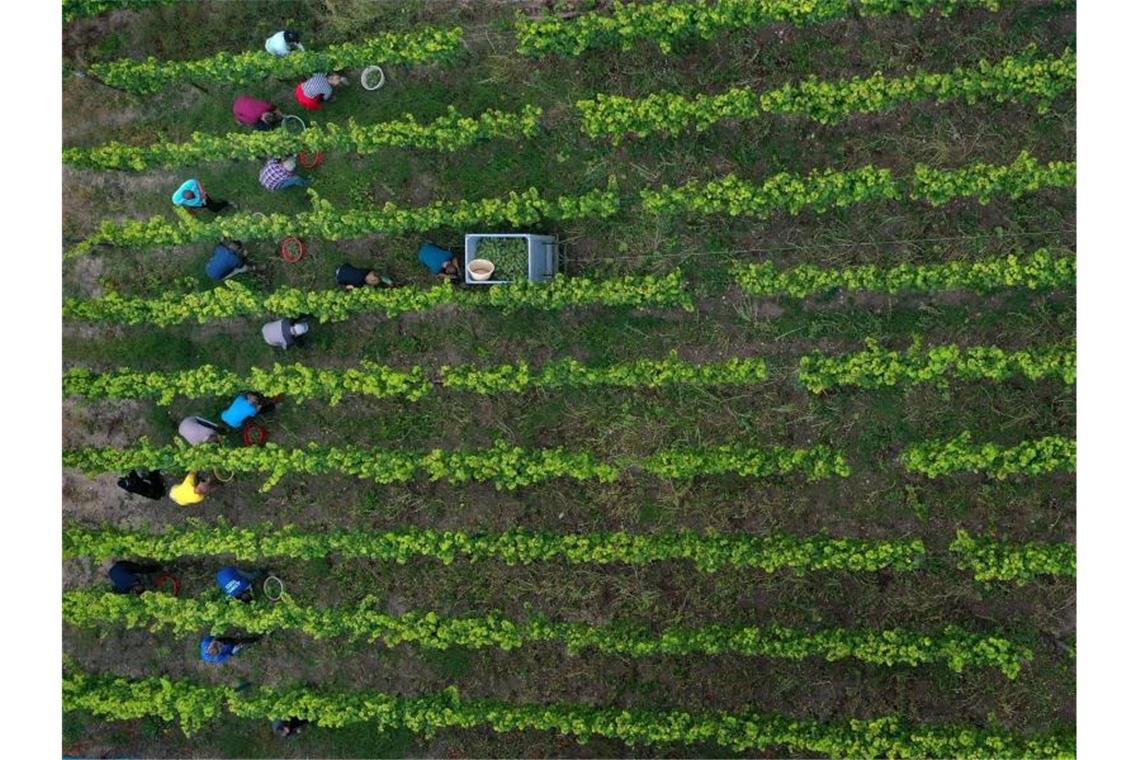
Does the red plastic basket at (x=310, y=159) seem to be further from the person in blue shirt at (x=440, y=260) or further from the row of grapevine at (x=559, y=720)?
the row of grapevine at (x=559, y=720)

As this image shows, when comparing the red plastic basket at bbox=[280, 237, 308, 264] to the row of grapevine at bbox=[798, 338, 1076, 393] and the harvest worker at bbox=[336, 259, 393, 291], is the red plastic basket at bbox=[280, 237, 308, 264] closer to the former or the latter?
the harvest worker at bbox=[336, 259, 393, 291]

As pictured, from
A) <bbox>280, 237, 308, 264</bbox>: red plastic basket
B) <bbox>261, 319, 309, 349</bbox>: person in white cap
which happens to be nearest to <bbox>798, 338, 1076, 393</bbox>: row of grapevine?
<bbox>261, 319, 309, 349</bbox>: person in white cap

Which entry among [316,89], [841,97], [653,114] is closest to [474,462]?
[653,114]

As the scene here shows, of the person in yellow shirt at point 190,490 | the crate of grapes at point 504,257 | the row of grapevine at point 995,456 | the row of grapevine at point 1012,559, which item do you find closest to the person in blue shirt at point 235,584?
the person in yellow shirt at point 190,490

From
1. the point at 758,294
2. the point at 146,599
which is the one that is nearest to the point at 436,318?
the point at 758,294

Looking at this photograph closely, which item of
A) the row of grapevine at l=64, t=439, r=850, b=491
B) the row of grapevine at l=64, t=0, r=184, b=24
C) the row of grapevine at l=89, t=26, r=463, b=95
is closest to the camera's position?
the row of grapevine at l=64, t=439, r=850, b=491

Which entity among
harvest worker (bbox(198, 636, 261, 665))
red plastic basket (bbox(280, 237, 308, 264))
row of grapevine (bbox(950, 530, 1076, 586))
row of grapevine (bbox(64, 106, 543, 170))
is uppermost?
row of grapevine (bbox(64, 106, 543, 170))

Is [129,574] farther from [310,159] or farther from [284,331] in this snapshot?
[310,159]
